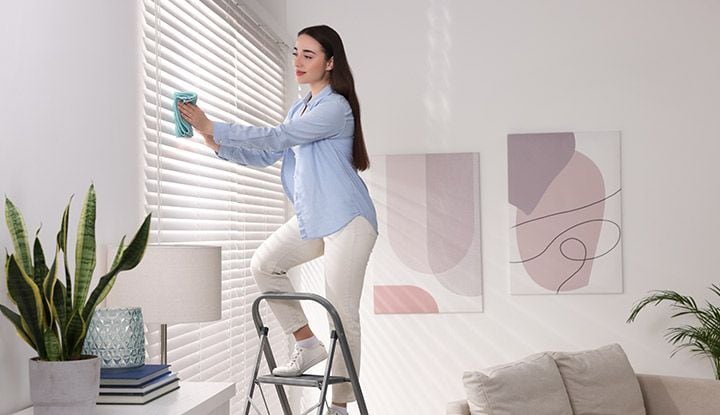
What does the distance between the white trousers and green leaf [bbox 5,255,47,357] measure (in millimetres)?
1106

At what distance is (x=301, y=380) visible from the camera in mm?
2723

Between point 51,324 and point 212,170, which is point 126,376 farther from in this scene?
point 212,170

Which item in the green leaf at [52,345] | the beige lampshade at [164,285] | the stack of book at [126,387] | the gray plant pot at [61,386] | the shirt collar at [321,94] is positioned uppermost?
the shirt collar at [321,94]

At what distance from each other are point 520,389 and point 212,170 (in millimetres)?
1578

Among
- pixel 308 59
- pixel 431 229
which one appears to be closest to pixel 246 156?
pixel 308 59

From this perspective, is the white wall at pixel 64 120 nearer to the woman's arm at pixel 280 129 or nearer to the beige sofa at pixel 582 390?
the woman's arm at pixel 280 129

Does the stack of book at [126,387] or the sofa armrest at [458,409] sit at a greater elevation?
the stack of book at [126,387]

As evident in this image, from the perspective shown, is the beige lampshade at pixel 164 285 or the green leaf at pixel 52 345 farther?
the beige lampshade at pixel 164 285

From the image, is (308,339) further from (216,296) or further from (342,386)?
(216,296)

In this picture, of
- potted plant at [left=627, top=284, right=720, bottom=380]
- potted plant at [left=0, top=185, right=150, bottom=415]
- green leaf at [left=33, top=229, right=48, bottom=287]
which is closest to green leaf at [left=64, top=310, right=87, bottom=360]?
potted plant at [left=0, top=185, right=150, bottom=415]

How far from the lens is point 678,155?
4.72 metres

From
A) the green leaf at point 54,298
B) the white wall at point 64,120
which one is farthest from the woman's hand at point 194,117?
the green leaf at point 54,298

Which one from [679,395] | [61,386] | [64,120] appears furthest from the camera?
[679,395]

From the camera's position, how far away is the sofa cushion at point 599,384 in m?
4.05
